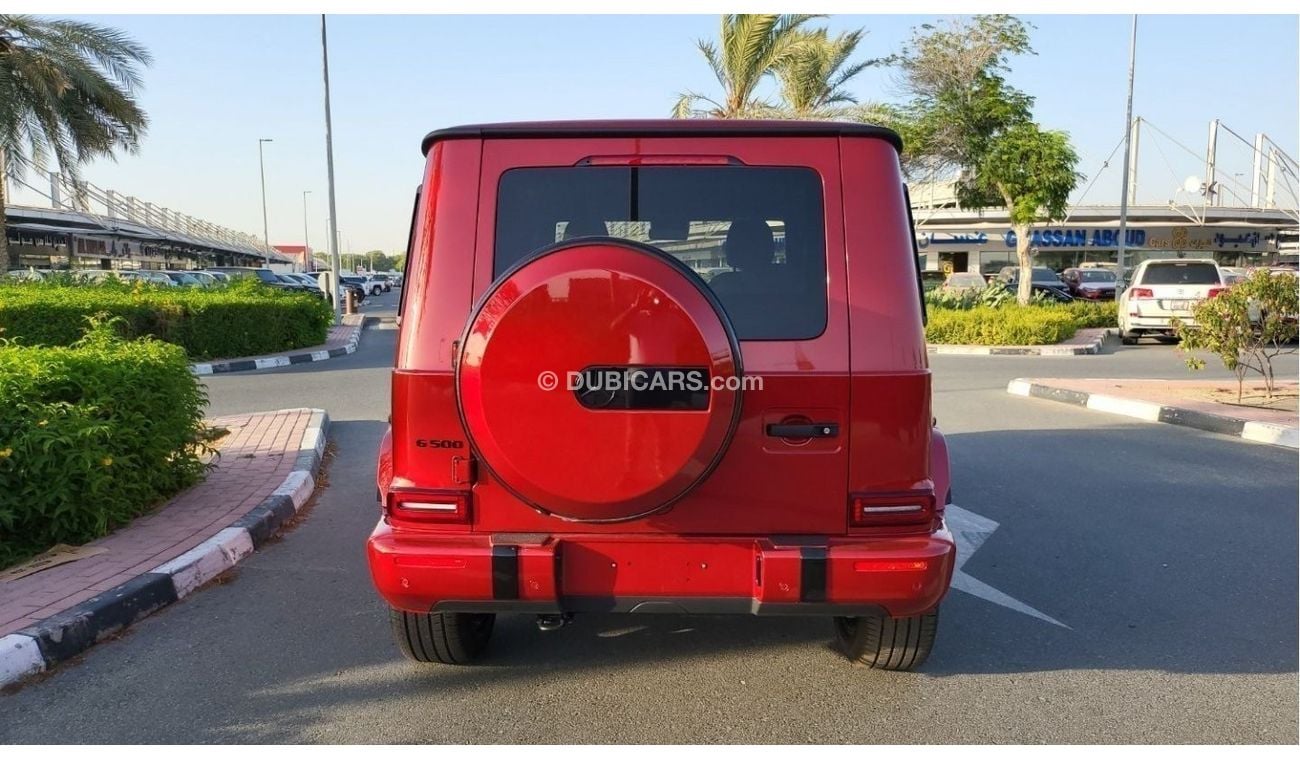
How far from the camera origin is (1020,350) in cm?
1691

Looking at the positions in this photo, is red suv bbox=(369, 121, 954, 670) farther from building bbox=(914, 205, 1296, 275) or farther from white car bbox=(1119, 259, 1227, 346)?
building bbox=(914, 205, 1296, 275)

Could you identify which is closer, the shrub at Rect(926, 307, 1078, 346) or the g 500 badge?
the g 500 badge

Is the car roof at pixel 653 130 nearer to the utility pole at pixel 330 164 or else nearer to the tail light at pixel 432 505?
the tail light at pixel 432 505

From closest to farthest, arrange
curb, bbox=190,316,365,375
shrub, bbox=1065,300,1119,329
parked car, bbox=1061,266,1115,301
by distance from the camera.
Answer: curb, bbox=190,316,365,375 → shrub, bbox=1065,300,1119,329 → parked car, bbox=1061,266,1115,301

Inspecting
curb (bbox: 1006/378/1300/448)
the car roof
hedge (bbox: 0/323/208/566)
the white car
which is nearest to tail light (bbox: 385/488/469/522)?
the car roof

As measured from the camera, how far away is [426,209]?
2.87 metres

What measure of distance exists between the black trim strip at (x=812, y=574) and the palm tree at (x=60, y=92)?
65.4 ft

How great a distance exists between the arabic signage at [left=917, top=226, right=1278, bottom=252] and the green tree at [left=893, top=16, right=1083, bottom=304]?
76.2 ft

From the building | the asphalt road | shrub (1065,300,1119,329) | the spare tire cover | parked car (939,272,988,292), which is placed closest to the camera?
the spare tire cover

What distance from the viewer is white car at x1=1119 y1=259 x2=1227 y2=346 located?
16.6m

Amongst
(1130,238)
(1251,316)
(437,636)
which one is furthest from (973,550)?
(1130,238)

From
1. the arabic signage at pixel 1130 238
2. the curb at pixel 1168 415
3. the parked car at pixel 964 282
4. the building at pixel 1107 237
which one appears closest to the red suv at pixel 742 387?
the curb at pixel 1168 415

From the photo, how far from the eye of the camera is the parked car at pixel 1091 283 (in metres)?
30.6

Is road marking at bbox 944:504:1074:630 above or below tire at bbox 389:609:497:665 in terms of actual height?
below
